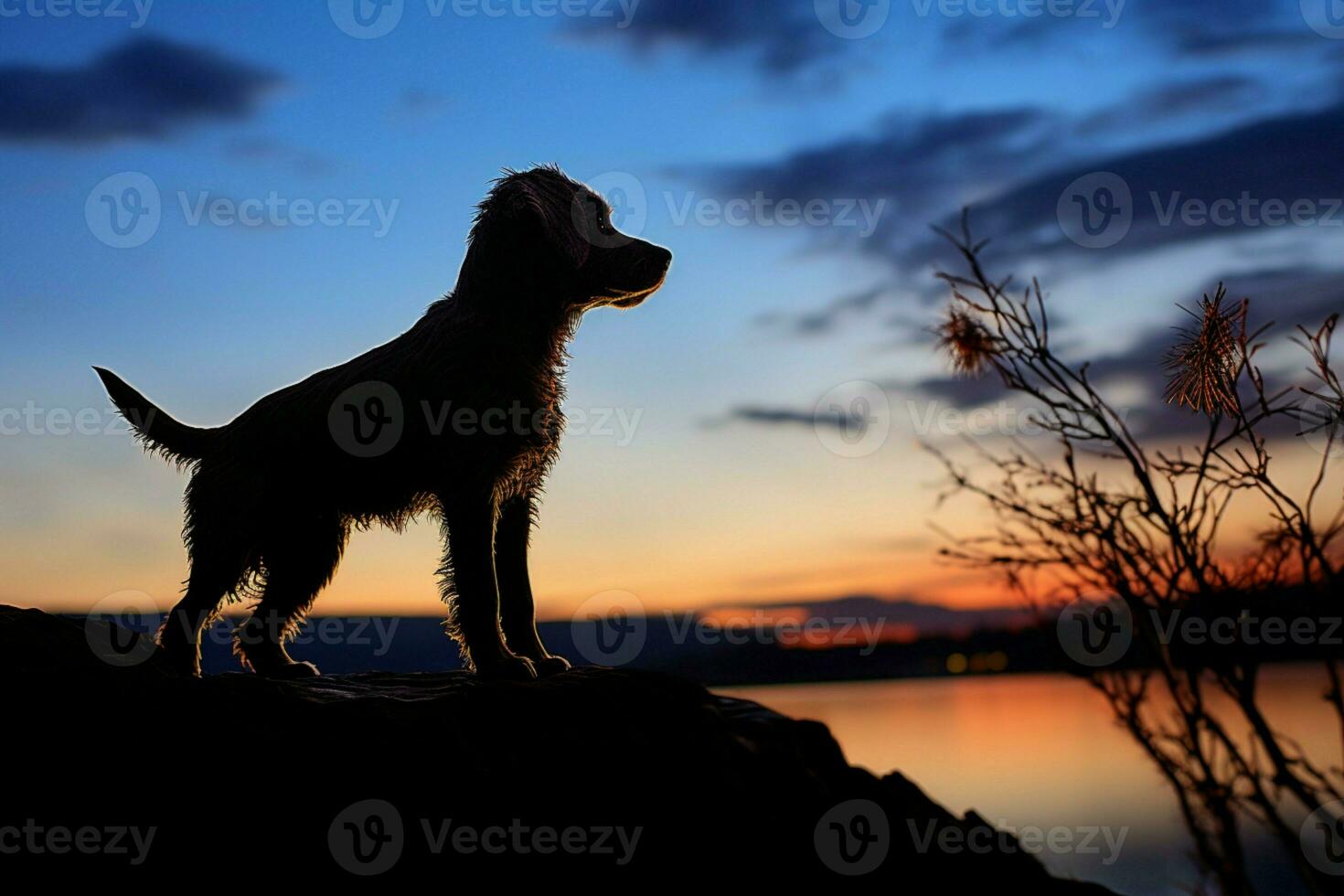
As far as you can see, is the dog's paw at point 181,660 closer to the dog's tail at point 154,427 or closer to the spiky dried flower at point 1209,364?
the dog's tail at point 154,427

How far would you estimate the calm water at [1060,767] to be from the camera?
133 inches

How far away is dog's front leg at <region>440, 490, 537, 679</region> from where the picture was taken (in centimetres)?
482

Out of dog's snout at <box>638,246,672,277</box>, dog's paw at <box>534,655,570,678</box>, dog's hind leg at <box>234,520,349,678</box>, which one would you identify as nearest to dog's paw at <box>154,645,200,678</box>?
dog's hind leg at <box>234,520,349,678</box>

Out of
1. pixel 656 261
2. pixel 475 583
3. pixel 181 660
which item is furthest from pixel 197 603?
pixel 656 261

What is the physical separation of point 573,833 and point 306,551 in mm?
2319

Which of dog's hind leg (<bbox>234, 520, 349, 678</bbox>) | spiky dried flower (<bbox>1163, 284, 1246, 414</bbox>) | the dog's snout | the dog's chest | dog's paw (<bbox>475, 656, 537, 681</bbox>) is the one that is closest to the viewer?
spiky dried flower (<bbox>1163, 284, 1246, 414</bbox>)

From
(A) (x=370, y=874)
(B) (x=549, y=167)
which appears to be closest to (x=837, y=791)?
(A) (x=370, y=874)

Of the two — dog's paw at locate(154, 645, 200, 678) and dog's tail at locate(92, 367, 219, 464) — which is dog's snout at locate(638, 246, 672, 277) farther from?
dog's paw at locate(154, 645, 200, 678)

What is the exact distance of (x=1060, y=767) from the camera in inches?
1558

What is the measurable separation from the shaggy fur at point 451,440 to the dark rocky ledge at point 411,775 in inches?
22.2

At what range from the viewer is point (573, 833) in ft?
13.1

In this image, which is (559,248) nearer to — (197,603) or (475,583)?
(475,583)

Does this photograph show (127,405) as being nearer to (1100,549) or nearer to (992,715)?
(1100,549)

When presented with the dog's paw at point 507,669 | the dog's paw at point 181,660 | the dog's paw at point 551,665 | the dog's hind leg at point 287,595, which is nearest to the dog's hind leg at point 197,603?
the dog's paw at point 181,660
